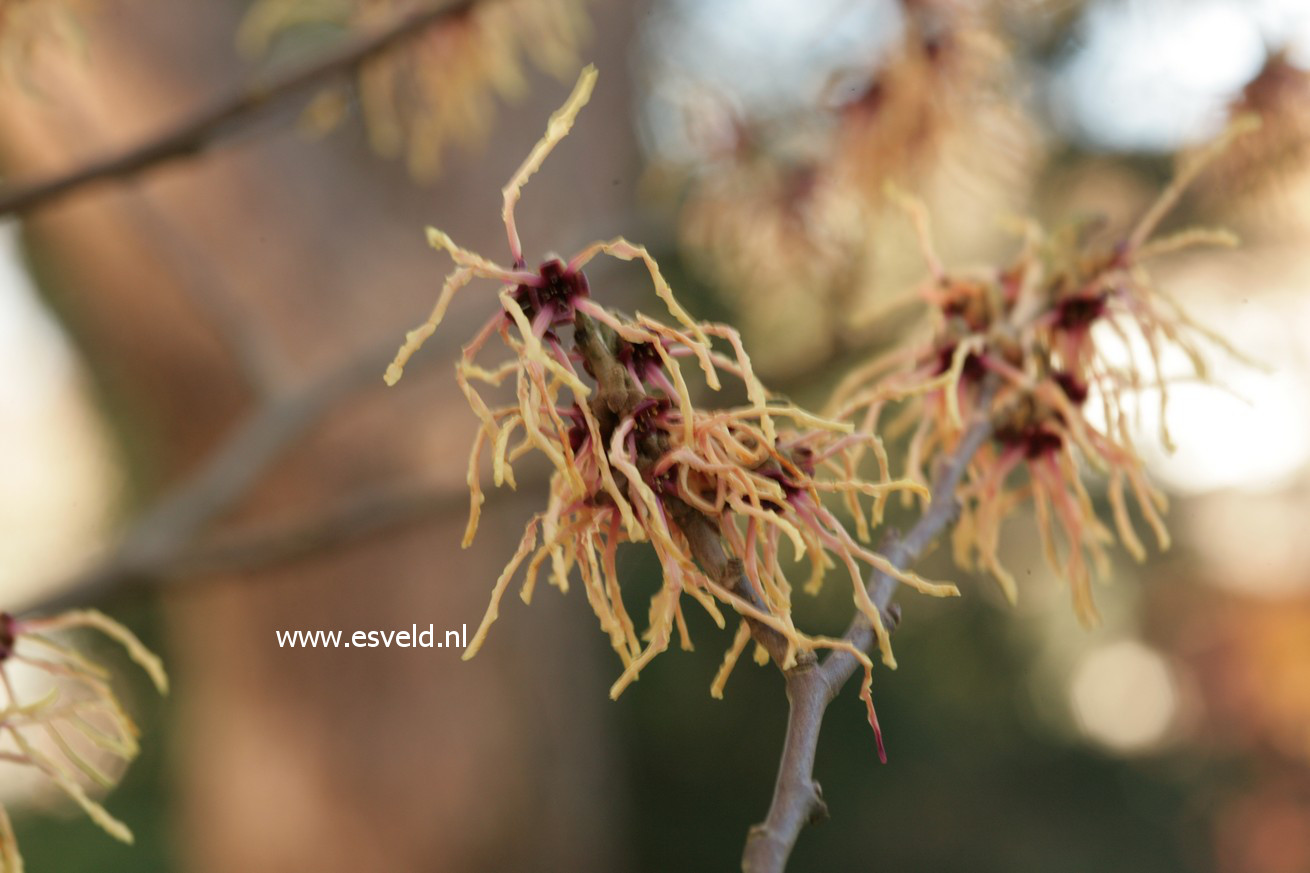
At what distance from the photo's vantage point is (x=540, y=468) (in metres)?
0.77

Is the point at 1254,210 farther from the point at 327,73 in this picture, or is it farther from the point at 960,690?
the point at 960,690

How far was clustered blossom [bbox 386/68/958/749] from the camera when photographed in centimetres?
23

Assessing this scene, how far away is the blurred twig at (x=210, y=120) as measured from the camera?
546mm

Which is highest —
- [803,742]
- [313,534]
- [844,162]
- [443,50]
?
[443,50]

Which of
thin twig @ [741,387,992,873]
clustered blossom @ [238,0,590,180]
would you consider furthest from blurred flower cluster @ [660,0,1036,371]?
thin twig @ [741,387,992,873]

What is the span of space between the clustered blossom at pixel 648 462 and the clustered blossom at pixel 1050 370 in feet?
0.27

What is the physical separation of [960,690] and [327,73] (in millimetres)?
1624

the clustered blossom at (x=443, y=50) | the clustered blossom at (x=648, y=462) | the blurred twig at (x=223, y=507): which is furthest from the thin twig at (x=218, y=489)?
the clustered blossom at (x=648, y=462)

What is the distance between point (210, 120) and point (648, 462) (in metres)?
0.41

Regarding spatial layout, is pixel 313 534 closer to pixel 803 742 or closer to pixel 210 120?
pixel 210 120

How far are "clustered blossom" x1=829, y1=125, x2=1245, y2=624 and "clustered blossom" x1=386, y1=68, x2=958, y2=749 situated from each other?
0.08 meters

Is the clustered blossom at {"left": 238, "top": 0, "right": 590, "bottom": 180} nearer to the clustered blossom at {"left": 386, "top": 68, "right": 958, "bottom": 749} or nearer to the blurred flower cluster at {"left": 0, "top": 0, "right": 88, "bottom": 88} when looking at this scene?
the blurred flower cluster at {"left": 0, "top": 0, "right": 88, "bottom": 88}

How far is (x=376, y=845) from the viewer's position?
143 cm

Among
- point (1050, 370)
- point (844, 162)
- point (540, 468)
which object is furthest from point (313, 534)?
point (1050, 370)
